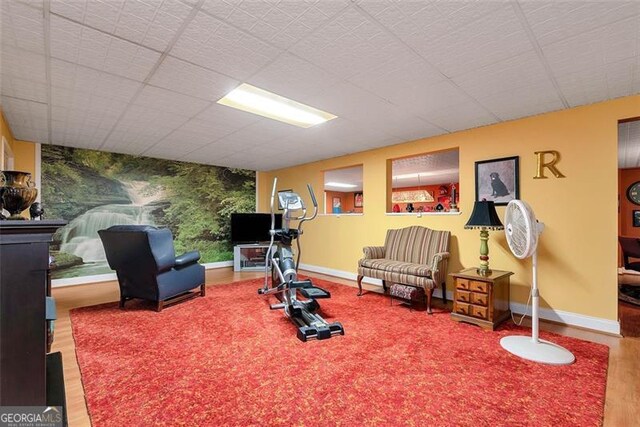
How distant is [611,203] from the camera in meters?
2.68

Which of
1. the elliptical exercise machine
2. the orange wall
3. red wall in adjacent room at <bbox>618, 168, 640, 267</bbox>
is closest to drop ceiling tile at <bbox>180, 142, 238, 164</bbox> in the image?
the elliptical exercise machine

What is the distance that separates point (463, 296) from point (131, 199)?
5507mm

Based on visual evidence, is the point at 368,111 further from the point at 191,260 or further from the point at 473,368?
the point at 191,260

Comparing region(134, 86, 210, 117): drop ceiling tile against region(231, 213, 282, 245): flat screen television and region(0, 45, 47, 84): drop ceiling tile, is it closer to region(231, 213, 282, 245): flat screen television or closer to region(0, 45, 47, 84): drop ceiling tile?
region(0, 45, 47, 84): drop ceiling tile

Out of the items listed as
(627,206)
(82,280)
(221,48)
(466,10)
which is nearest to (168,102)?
(221,48)

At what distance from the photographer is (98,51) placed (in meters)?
1.90

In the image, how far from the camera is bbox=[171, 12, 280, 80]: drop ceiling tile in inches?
65.4

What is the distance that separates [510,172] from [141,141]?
16.4 ft

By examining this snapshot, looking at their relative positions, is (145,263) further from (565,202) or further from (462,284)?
(565,202)

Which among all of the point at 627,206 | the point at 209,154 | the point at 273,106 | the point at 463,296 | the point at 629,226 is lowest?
the point at 463,296

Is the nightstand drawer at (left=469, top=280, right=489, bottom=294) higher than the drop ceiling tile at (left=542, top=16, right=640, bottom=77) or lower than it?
lower

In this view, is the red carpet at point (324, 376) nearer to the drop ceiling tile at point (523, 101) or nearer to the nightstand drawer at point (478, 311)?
the nightstand drawer at point (478, 311)

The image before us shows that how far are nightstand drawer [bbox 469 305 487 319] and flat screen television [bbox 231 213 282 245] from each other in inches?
155

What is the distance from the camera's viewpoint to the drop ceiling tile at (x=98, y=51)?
1.69 meters
